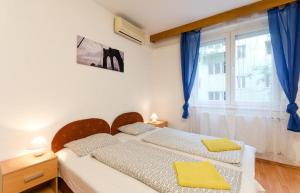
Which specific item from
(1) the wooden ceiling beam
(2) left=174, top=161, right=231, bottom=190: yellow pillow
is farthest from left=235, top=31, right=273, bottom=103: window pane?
(2) left=174, top=161, right=231, bottom=190: yellow pillow

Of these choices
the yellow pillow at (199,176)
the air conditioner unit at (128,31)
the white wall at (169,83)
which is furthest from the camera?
the white wall at (169,83)

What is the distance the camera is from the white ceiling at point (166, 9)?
247 cm

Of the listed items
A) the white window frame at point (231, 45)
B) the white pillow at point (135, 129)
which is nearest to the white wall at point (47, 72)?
the white pillow at point (135, 129)

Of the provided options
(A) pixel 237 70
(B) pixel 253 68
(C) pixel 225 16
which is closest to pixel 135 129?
(A) pixel 237 70

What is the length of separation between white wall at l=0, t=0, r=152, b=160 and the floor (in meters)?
2.46

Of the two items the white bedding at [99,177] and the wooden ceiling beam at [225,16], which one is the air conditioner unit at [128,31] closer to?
the wooden ceiling beam at [225,16]

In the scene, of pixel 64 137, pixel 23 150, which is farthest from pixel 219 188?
→ pixel 23 150

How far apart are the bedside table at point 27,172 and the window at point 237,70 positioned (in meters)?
2.64

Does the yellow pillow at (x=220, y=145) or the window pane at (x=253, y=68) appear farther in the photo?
the window pane at (x=253, y=68)

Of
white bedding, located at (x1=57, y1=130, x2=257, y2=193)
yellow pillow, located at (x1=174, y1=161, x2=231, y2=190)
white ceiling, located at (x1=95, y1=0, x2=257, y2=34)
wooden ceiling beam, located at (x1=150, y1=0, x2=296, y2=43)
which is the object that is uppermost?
white ceiling, located at (x1=95, y1=0, x2=257, y2=34)

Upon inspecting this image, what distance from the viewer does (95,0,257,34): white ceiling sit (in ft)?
8.09

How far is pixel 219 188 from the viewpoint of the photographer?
1137 millimetres

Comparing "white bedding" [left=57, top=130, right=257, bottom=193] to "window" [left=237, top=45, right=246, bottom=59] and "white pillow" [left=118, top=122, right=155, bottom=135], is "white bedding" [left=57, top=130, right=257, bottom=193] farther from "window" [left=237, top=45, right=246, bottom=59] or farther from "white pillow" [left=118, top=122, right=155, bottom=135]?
"window" [left=237, top=45, right=246, bottom=59]

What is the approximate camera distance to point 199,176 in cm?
128
